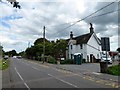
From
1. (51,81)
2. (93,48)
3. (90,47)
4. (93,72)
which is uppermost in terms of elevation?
(90,47)

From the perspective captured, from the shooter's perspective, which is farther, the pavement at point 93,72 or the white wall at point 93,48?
the white wall at point 93,48

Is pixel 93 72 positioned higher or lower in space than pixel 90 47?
lower

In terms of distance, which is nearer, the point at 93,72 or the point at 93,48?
the point at 93,72

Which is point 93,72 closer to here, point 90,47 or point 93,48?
point 90,47

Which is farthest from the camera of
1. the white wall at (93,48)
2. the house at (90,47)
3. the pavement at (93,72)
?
the white wall at (93,48)

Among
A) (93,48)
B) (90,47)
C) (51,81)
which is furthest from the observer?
(93,48)

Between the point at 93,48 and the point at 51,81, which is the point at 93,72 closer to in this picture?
the point at 51,81

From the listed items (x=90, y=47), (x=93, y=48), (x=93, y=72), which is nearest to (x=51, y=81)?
(x=93, y=72)

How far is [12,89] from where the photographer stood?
603 inches

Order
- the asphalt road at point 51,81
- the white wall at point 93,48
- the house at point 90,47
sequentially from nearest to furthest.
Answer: the asphalt road at point 51,81 < the house at point 90,47 < the white wall at point 93,48

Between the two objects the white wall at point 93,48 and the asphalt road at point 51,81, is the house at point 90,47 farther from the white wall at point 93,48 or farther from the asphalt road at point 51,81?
the asphalt road at point 51,81

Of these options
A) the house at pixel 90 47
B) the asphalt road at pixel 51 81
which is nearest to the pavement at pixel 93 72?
the asphalt road at pixel 51 81

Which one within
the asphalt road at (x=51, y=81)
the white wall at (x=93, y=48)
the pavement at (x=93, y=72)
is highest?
the white wall at (x=93, y=48)

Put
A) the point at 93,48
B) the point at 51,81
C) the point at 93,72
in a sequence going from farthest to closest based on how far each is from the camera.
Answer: the point at 93,48
the point at 93,72
the point at 51,81
